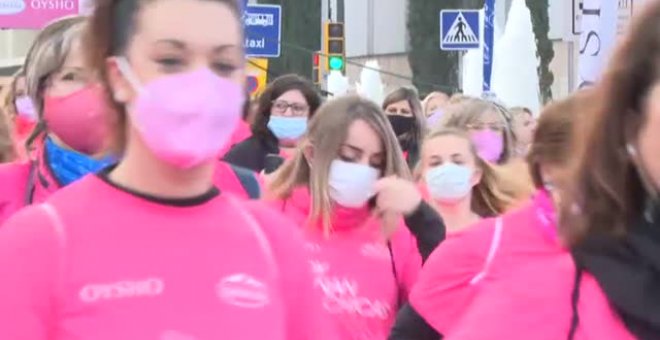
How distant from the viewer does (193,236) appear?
9.07 ft

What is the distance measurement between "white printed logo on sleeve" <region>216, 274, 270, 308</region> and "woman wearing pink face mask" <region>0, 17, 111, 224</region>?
1.21 m

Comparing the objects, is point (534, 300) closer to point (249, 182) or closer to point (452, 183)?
point (249, 182)

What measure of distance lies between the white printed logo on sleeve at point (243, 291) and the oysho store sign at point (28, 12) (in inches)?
938

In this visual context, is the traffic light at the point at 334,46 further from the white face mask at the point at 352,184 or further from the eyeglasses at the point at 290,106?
the white face mask at the point at 352,184

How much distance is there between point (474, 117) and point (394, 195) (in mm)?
2689

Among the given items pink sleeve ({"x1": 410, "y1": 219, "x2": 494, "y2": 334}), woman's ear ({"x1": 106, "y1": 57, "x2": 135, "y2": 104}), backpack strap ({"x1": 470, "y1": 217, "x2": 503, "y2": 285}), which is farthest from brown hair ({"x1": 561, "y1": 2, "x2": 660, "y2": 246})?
pink sleeve ({"x1": 410, "y1": 219, "x2": 494, "y2": 334})

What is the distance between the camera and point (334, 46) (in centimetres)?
2819

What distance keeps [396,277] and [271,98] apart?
13.6 ft

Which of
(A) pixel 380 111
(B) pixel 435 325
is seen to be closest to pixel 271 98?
(A) pixel 380 111

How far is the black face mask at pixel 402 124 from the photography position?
10.8 meters

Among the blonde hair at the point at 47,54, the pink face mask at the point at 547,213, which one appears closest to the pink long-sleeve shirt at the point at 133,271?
the pink face mask at the point at 547,213

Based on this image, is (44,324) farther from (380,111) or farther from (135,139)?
(380,111)

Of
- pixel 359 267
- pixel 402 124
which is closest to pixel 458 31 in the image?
pixel 402 124

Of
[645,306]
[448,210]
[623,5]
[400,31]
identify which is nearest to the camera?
[645,306]
